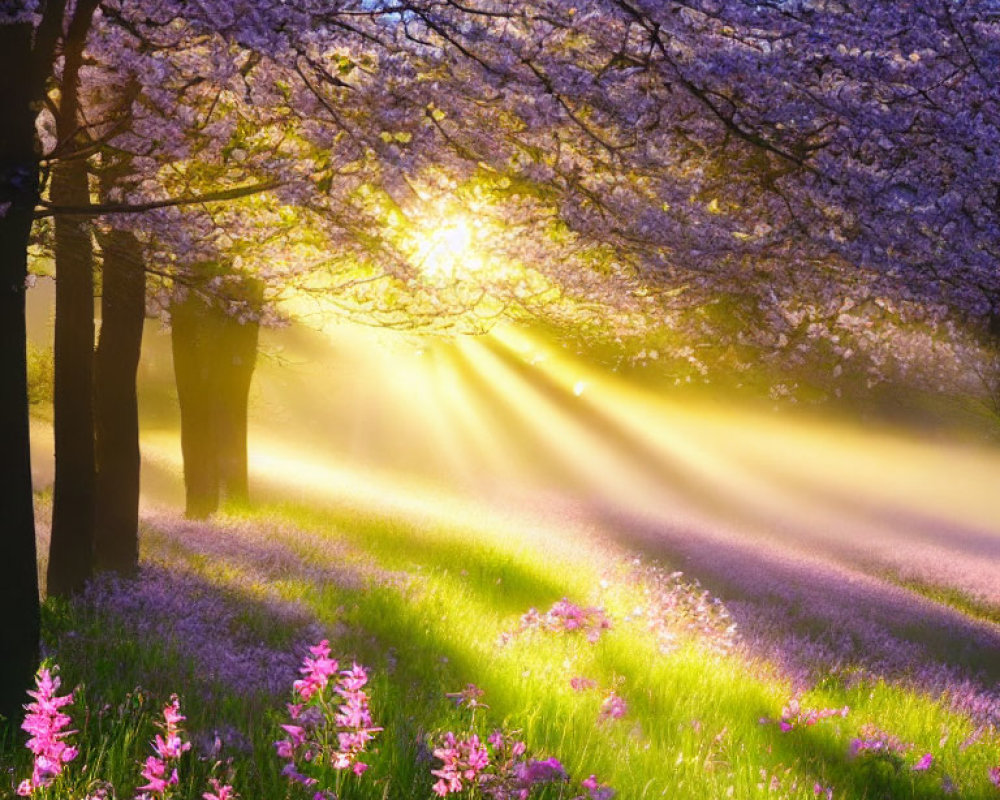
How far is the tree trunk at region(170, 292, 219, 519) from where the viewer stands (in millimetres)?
12945

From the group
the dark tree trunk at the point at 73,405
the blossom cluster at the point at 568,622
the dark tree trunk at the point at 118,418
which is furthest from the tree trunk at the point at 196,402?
the blossom cluster at the point at 568,622

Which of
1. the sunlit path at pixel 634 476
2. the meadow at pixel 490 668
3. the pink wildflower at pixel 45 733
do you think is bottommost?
the sunlit path at pixel 634 476

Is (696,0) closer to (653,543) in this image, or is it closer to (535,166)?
(535,166)

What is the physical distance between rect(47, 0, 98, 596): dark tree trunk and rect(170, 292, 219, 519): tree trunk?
4.90 m

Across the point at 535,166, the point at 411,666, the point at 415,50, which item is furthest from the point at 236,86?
the point at 411,666

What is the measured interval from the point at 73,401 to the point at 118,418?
1.31 meters

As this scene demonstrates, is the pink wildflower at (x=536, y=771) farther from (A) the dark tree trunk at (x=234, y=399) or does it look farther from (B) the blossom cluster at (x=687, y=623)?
(A) the dark tree trunk at (x=234, y=399)

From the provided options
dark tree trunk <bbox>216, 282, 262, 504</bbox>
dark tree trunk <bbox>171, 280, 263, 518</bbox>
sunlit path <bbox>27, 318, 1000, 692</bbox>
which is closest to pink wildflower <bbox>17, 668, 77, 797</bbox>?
sunlit path <bbox>27, 318, 1000, 692</bbox>

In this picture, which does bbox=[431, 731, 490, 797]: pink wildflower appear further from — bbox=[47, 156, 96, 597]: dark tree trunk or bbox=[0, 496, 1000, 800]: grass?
bbox=[47, 156, 96, 597]: dark tree trunk

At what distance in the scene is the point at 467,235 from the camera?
28.3ft

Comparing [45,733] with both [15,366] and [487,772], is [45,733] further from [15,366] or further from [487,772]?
[15,366]

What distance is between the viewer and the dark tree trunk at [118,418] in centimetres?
861

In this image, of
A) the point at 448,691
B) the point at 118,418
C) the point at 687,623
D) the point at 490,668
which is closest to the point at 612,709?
the point at 448,691

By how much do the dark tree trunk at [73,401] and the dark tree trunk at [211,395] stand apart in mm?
4505
